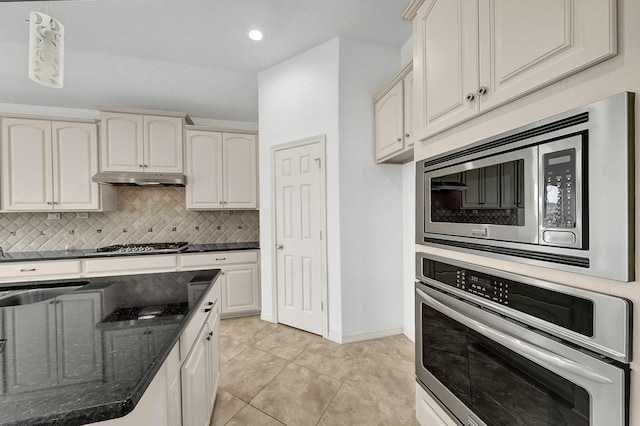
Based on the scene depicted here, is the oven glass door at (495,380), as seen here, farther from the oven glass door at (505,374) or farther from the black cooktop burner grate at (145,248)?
the black cooktop burner grate at (145,248)

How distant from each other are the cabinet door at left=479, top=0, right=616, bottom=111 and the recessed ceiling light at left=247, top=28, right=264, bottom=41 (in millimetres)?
2035

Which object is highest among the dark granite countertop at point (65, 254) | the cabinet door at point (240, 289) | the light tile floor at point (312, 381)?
the dark granite countertop at point (65, 254)

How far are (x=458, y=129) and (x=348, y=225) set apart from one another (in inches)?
64.3

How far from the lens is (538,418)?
2.68 ft

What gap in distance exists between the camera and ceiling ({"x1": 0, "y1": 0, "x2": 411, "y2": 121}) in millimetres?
2182

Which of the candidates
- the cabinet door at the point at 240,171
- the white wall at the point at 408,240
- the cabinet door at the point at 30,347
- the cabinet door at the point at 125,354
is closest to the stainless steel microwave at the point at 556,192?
the cabinet door at the point at 125,354

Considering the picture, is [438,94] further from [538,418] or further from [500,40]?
[538,418]

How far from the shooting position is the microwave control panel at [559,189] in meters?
0.73

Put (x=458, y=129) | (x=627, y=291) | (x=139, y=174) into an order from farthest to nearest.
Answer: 1. (x=139, y=174)
2. (x=458, y=129)
3. (x=627, y=291)

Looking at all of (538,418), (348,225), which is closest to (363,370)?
(348,225)

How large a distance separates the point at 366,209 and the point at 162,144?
2.60 m

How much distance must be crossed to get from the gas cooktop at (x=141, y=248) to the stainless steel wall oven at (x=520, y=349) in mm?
2985

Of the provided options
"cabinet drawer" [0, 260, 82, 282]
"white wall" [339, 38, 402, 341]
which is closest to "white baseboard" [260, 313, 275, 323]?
"white wall" [339, 38, 402, 341]

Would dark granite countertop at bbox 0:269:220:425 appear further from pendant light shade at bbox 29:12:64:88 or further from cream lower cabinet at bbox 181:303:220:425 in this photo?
pendant light shade at bbox 29:12:64:88
